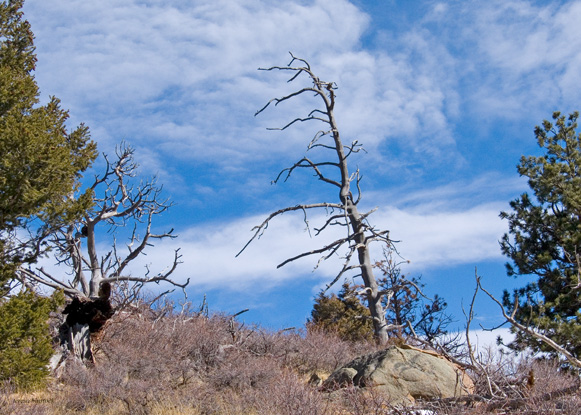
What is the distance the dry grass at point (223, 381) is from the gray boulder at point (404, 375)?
0.57 m

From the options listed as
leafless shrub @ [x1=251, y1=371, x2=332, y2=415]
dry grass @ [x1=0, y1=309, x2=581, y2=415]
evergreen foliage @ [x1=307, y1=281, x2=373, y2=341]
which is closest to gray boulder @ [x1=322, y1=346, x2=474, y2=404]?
dry grass @ [x1=0, y1=309, x2=581, y2=415]

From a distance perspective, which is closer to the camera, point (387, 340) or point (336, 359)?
point (336, 359)

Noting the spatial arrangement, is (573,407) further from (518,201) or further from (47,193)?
(518,201)

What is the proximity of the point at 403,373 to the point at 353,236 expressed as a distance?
7666 mm

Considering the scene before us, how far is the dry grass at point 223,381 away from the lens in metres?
8.08

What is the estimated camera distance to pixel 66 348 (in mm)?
14773

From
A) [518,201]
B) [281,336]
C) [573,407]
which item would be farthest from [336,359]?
[518,201]

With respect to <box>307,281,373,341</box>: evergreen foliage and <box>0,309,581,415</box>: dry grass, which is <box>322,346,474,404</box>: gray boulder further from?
<box>307,281,373,341</box>: evergreen foliage

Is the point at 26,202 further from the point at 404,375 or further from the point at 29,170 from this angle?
the point at 404,375

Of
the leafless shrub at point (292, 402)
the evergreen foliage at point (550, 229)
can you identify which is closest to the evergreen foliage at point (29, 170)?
the leafless shrub at point (292, 402)

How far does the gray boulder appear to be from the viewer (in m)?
10.0

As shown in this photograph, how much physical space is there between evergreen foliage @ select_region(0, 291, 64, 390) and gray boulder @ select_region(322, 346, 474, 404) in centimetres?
565

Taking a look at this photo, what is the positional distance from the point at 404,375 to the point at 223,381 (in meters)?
3.50

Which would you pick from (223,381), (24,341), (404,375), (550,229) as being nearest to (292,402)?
(404,375)
